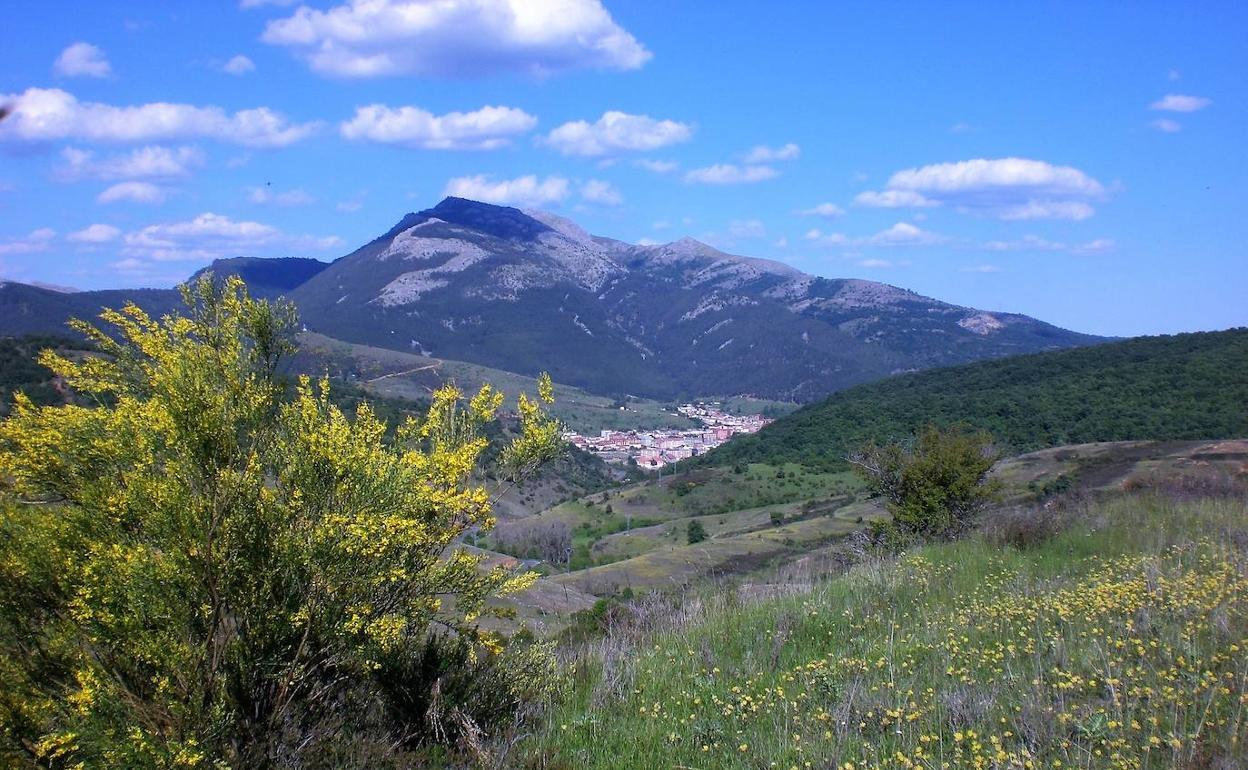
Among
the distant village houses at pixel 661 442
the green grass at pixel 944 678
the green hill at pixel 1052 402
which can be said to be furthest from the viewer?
the distant village houses at pixel 661 442

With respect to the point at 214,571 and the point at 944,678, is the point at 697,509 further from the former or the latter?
the point at 214,571

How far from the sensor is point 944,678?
5.08 metres

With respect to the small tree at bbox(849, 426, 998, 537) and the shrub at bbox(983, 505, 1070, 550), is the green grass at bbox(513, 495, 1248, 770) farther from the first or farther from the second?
the small tree at bbox(849, 426, 998, 537)

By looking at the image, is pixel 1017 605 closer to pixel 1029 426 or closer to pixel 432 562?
pixel 432 562

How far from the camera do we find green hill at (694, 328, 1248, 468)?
175 feet

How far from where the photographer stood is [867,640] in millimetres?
6543

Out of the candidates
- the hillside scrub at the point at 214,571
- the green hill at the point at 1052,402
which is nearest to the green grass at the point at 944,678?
the hillside scrub at the point at 214,571

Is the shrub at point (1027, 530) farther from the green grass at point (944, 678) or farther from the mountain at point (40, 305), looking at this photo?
the mountain at point (40, 305)

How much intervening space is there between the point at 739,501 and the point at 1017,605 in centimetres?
6692

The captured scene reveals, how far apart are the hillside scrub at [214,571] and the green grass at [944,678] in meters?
1.14

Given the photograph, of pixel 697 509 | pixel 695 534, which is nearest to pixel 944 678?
pixel 695 534

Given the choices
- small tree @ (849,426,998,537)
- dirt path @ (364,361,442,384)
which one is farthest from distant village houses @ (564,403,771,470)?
small tree @ (849,426,998,537)

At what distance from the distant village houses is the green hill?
1619cm

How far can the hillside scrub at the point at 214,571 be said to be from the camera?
4.06m
